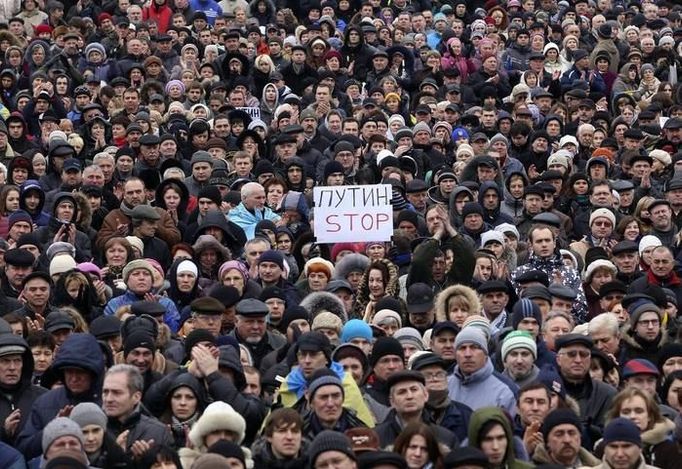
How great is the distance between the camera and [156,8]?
30.5 meters

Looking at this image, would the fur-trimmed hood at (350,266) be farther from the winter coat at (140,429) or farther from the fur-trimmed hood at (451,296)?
the winter coat at (140,429)

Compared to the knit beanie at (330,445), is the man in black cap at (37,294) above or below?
above

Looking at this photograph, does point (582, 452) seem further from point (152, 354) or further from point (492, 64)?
point (492, 64)

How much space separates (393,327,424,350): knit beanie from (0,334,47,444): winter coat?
268cm

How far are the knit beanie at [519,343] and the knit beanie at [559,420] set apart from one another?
168 centimetres

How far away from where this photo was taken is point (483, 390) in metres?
14.0

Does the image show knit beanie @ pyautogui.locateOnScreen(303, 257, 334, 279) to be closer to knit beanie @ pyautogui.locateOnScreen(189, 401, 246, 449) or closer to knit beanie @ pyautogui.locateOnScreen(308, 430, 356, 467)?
knit beanie @ pyautogui.locateOnScreen(189, 401, 246, 449)

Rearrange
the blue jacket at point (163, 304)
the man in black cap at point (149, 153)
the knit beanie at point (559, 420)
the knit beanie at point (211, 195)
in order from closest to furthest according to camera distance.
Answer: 1. the knit beanie at point (559, 420)
2. the blue jacket at point (163, 304)
3. the knit beanie at point (211, 195)
4. the man in black cap at point (149, 153)

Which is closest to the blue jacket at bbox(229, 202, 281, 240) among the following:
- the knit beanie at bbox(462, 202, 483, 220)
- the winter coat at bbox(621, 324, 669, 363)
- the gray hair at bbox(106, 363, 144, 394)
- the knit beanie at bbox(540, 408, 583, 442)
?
the knit beanie at bbox(462, 202, 483, 220)

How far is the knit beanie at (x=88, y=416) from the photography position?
1272 centimetres

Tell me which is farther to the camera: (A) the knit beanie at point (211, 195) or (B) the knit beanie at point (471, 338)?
(A) the knit beanie at point (211, 195)

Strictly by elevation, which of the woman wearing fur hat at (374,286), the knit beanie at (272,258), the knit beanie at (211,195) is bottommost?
the woman wearing fur hat at (374,286)

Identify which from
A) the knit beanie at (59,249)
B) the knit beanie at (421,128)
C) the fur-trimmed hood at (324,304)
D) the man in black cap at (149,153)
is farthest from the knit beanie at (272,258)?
the knit beanie at (421,128)

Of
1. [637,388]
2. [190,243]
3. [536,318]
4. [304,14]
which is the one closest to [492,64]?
[304,14]
